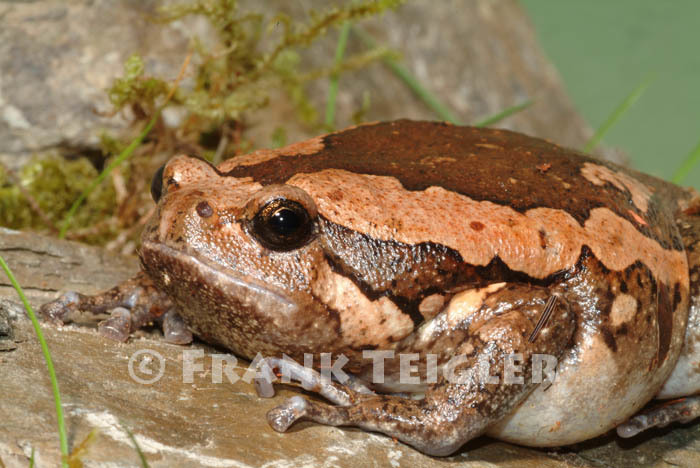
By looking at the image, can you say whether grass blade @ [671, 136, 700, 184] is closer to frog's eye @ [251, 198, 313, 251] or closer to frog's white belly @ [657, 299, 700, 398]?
frog's white belly @ [657, 299, 700, 398]

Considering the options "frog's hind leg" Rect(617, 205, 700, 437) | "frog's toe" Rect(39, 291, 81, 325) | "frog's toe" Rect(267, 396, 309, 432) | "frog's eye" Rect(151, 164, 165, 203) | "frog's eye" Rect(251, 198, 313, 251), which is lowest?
"frog's toe" Rect(39, 291, 81, 325)

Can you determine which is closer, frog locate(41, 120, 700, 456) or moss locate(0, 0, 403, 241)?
frog locate(41, 120, 700, 456)

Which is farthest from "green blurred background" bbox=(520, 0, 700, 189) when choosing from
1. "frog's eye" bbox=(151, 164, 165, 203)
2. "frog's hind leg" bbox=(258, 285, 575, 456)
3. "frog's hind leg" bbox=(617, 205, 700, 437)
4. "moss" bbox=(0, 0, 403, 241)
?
"frog's eye" bbox=(151, 164, 165, 203)

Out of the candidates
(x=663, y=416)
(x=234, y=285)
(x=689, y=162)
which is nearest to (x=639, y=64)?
(x=689, y=162)

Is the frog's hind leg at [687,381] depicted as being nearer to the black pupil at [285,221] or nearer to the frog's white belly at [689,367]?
the frog's white belly at [689,367]

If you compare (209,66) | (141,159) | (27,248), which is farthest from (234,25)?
(27,248)

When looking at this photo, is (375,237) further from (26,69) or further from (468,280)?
(26,69)

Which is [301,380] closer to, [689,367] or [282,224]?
[282,224]
